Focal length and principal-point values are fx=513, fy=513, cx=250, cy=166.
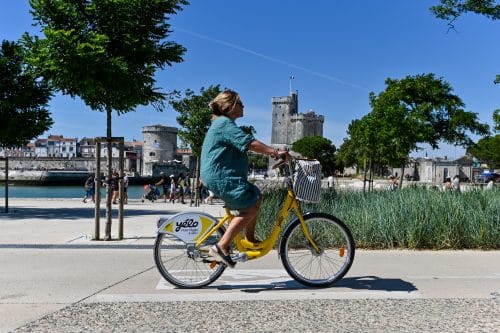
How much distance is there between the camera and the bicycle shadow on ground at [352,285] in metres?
5.23

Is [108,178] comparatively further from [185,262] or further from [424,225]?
[424,225]

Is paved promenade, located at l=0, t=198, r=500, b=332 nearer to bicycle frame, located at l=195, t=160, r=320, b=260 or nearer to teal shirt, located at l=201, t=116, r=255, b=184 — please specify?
bicycle frame, located at l=195, t=160, r=320, b=260

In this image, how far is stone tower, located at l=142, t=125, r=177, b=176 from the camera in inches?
5896

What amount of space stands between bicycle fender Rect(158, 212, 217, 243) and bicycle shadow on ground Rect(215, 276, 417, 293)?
61 cm

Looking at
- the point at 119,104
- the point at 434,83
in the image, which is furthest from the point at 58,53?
the point at 434,83

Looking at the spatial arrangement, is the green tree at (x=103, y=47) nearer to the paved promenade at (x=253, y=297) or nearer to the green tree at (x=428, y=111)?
the paved promenade at (x=253, y=297)

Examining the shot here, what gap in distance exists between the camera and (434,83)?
32281mm

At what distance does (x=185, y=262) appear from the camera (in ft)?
17.5

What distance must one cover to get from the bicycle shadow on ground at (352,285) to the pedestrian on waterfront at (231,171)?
49cm

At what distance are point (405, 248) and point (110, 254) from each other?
4.64m

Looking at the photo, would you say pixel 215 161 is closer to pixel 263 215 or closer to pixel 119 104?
pixel 263 215

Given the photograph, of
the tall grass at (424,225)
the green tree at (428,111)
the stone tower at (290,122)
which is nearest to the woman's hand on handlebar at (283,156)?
the tall grass at (424,225)

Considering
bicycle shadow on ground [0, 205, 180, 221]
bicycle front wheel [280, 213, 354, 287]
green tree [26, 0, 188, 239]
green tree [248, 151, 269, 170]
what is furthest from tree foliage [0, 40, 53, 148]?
green tree [248, 151, 269, 170]

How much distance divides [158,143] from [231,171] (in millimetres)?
148564
